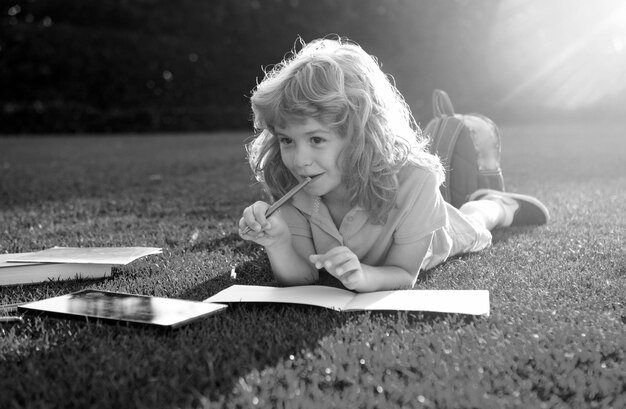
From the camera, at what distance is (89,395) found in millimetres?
1479

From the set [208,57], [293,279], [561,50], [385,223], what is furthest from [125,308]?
[561,50]

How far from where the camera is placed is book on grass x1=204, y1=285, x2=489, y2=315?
6.36 feet

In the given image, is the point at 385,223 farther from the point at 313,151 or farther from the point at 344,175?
the point at 313,151

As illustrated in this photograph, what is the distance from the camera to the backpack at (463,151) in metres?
3.48

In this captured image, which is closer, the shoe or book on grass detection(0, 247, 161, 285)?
book on grass detection(0, 247, 161, 285)

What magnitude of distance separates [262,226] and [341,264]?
0.32 m

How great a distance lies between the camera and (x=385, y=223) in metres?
2.33

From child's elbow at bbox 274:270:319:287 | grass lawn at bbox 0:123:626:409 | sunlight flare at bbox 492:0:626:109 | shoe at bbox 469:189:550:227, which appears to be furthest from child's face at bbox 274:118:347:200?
sunlight flare at bbox 492:0:626:109

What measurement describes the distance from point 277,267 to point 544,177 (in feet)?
12.2

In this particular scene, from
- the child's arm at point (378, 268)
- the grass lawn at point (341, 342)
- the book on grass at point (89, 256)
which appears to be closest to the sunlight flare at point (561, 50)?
the grass lawn at point (341, 342)

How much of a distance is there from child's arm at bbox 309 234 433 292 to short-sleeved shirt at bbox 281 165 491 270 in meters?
0.03

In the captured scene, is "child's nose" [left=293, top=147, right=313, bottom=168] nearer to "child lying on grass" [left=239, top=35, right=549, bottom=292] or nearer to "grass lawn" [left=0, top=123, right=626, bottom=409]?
"child lying on grass" [left=239, top=35, right=549, bottom=292]

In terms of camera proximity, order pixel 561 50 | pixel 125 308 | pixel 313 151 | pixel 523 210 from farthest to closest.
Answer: pixel 561 50
pixel 523 210
pixel 313 151
pixel 125 308

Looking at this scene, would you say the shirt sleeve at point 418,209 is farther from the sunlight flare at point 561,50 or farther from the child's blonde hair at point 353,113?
the sunlight flare at point 561,50
